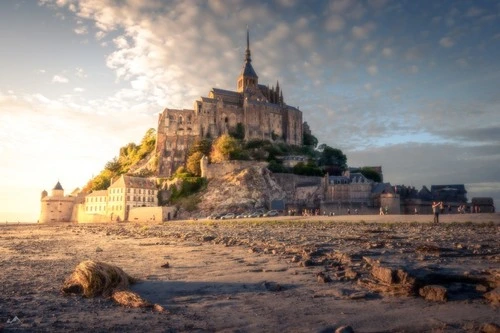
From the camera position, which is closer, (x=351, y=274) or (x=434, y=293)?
(x=434, y=293)

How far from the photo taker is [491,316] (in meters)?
6.62

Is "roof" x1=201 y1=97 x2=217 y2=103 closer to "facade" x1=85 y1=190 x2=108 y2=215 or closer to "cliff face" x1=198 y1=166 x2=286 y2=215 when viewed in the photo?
"cliff face" x1=198 y1=166 x2=286 y2=215

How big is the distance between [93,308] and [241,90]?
108 meters

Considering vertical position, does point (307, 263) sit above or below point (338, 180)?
below

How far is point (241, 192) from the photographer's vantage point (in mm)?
68375

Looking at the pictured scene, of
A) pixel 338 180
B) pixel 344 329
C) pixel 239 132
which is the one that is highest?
pixel 239 132

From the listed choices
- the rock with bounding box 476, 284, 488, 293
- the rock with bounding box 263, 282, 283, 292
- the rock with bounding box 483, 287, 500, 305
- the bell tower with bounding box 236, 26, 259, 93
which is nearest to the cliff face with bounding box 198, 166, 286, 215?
the bell tower with bounding box 236, 26, 259, 93

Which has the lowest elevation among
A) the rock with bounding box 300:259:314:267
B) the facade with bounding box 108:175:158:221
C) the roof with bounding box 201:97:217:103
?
the rock with bounding box 300:259:314:267

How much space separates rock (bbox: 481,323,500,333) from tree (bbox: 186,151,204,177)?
73.9 meters

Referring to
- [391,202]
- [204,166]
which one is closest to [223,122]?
[204,166]

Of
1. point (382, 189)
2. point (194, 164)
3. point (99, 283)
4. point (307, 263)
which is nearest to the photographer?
point (99, 283)

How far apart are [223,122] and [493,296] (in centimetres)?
8922

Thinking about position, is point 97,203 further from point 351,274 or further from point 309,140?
point 351,274

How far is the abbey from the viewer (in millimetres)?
87875
